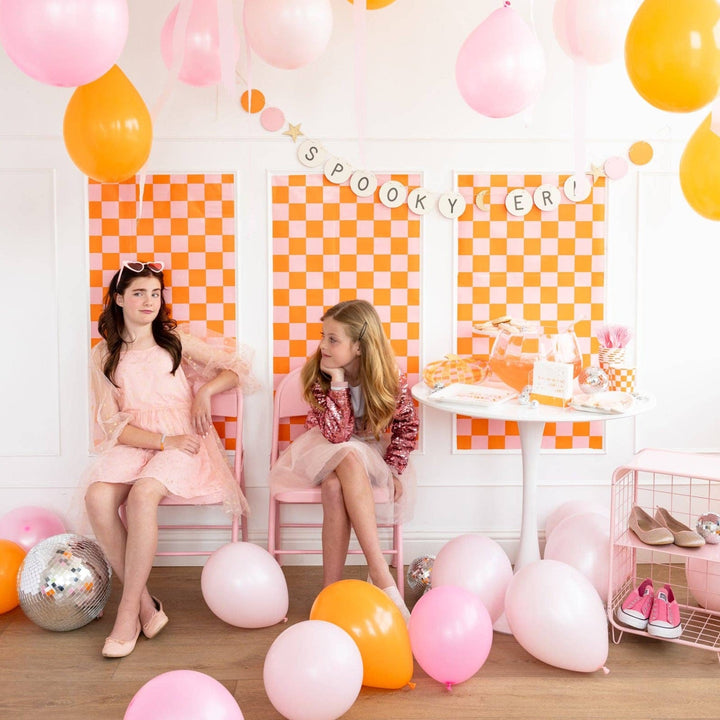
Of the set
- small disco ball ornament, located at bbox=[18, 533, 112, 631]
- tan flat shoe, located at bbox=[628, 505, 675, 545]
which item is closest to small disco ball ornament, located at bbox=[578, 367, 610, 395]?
tan flat shoe, located at bbox=[628, 505, 675, 545]

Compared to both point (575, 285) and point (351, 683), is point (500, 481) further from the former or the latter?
point (351, 683)

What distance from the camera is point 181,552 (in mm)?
3141

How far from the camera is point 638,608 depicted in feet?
8.33

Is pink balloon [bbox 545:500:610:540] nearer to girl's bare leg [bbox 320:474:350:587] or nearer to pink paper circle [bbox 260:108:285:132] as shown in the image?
girl's bare leg [bbox 320:474:350:587]

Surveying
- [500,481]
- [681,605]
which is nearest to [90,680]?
[500,481]

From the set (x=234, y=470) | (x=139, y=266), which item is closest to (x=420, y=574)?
(x=234, y=470)

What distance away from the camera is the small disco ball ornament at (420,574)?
113 inches

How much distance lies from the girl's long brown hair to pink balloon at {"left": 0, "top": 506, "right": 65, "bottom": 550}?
2.14 feet

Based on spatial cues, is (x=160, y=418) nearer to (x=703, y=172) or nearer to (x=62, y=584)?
(x=62, y=584)

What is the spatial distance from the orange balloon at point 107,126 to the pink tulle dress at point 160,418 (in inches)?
31.3

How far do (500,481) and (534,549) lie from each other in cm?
49

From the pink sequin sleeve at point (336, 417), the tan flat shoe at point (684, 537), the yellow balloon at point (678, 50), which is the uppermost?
the yellow balloon at point (678, 50)

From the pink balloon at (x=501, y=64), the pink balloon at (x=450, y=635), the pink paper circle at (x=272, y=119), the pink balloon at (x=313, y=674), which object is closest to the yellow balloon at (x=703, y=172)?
the pink balloon at (x=501, y=64)

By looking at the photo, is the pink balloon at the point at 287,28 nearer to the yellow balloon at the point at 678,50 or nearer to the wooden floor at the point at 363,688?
the yellow balloon at the point at 678,50
